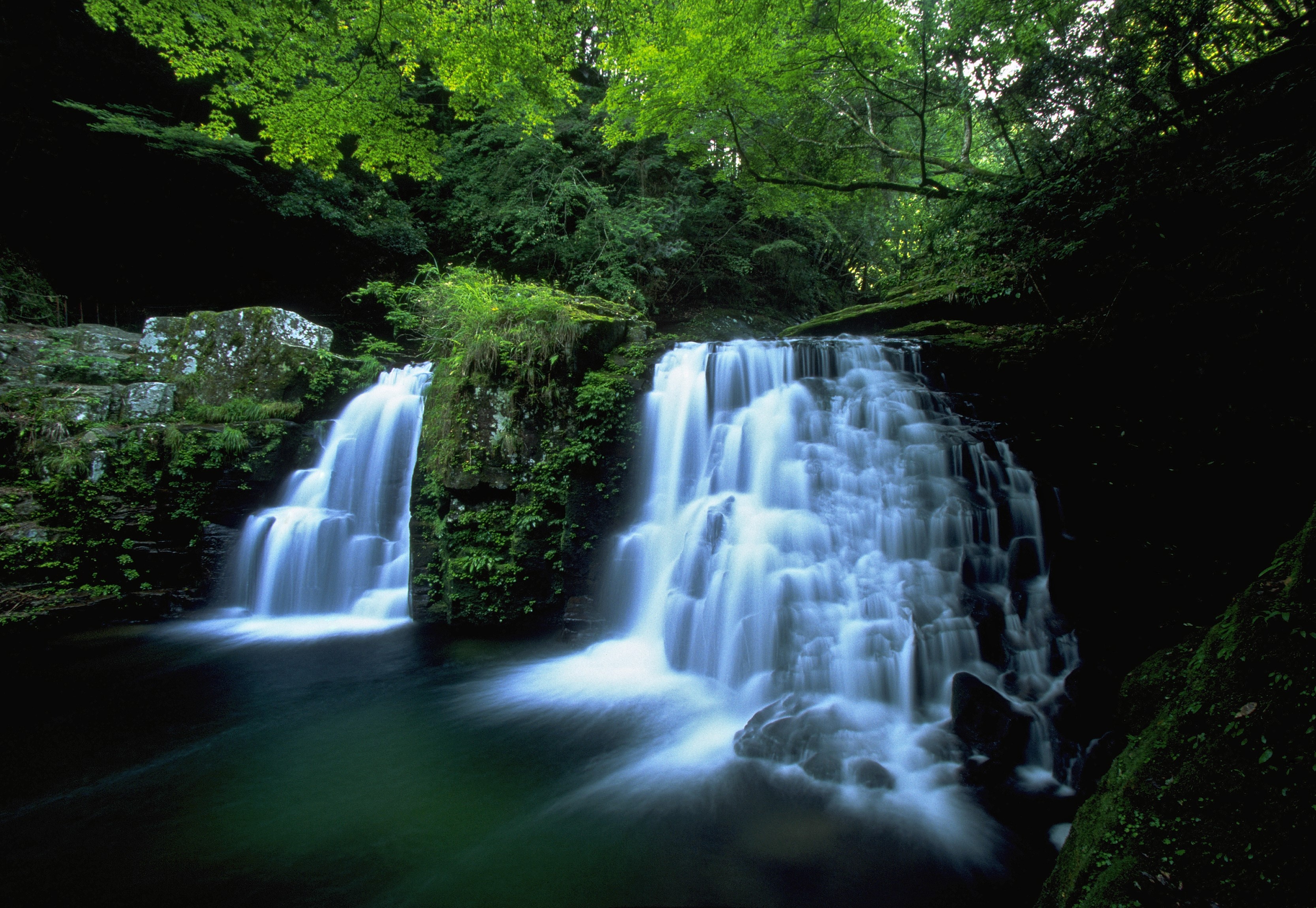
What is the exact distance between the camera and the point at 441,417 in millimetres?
6629

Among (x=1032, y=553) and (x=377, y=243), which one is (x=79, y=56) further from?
(x=1032, y=553)

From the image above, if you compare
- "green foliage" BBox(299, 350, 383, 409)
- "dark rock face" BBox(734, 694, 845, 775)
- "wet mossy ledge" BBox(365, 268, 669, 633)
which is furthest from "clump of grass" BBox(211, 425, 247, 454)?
"dark rock face" BBox(734, 694, 845, 775)

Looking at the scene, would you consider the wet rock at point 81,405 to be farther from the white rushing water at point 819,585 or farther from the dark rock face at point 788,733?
the dark rock face at point 788,733

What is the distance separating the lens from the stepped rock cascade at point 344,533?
7223 millimetres

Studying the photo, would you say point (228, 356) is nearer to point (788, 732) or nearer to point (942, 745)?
point (788, 732)

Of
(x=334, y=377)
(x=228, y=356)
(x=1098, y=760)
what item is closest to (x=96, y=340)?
(x=228, y=356)

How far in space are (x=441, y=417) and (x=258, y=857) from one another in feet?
15.0

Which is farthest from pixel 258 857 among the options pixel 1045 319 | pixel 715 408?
pixel 1045 319

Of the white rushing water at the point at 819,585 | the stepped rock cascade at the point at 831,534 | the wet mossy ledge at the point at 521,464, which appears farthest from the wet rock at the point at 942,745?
the wet mossy ledge at the point at 521,464

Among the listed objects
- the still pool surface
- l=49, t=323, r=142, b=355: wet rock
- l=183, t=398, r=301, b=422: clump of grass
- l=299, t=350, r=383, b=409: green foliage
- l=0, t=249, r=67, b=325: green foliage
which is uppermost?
l=0, t=249, r=67, b=325: green foliage

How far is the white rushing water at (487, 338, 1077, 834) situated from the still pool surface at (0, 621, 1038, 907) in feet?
1.05

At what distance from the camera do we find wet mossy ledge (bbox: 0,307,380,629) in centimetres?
665

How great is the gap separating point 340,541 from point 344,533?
0.12 m

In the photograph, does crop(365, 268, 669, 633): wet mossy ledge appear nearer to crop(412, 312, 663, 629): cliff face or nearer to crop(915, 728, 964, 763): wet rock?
crop(412, 312, 663, 629): cliff face
